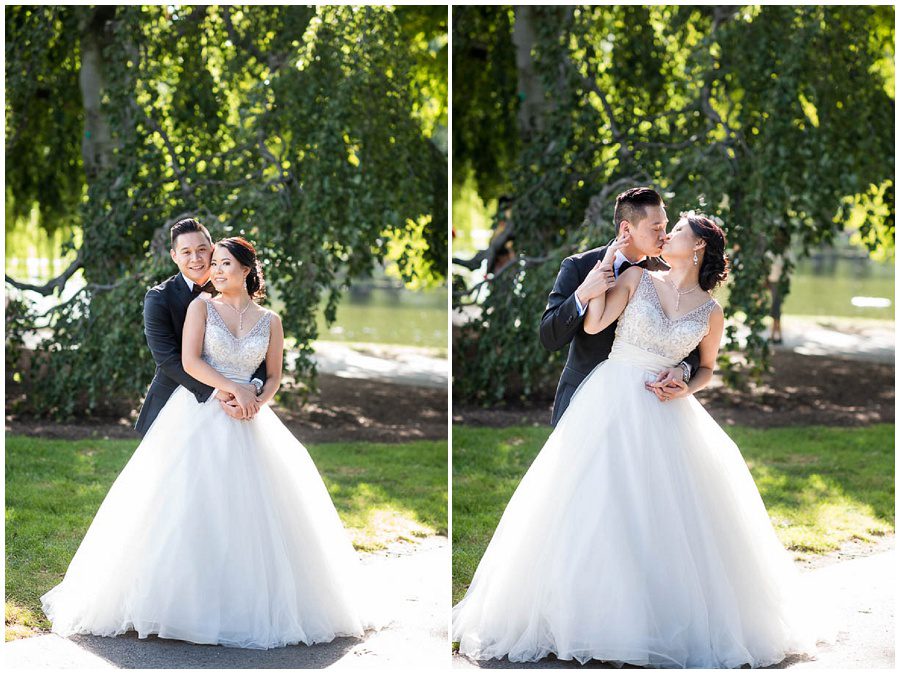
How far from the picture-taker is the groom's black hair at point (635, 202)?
3.36 metres

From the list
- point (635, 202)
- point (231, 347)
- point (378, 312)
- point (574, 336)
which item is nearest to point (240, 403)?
point (231, 347)

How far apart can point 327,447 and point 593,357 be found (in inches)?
137

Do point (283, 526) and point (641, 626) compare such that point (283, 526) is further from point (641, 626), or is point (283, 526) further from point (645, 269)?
point (645, 269)

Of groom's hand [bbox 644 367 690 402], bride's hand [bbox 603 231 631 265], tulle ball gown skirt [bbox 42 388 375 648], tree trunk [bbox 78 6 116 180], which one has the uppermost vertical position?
tree trunk [bbox 78 6 116 180]

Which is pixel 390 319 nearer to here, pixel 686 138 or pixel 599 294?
pixel 686 138

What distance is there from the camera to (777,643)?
3.30 m

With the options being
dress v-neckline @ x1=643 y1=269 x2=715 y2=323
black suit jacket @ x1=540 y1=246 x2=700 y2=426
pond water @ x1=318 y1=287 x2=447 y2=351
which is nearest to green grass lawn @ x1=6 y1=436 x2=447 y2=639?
black suit jacket @ x1=540 y1=246 x2=700 y2=426

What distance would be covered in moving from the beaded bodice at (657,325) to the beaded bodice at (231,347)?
129 centimetres

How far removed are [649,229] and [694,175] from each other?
3.51 m

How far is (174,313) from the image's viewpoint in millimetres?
3840

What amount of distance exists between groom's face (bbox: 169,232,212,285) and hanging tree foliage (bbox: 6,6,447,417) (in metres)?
2.62

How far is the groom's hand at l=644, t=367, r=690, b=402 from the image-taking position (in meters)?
3.39

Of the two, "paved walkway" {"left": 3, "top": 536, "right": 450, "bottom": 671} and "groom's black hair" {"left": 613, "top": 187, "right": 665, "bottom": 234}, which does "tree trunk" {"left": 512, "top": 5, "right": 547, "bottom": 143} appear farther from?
"paved walkway" {"left": 3, "top": 536, "right": 450, "bottom": 671}

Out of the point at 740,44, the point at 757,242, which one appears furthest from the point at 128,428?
the point at 740,44
